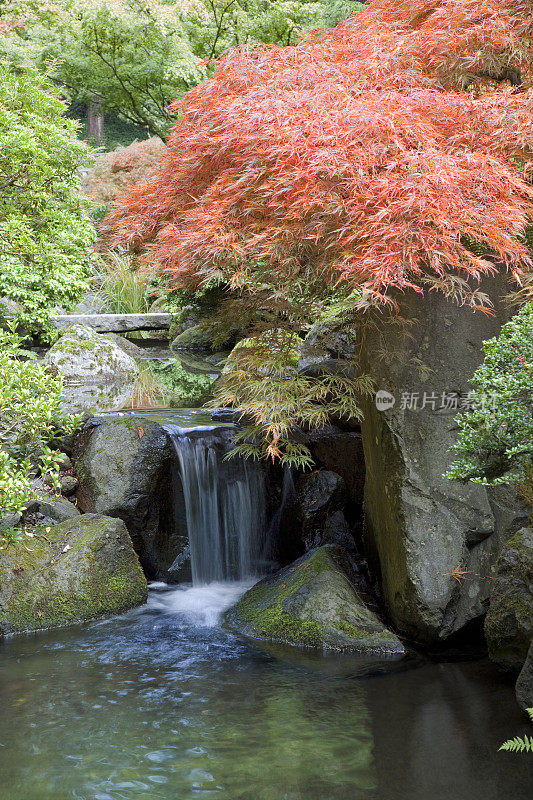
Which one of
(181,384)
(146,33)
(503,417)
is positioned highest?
(146,33)

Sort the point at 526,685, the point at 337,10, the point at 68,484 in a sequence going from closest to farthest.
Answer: the point at 526,685 → the point at 68,484 → the point at 337,10

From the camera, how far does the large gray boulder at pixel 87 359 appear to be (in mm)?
10781

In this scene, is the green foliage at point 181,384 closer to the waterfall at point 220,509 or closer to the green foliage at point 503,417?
the waterfall at point 220,509

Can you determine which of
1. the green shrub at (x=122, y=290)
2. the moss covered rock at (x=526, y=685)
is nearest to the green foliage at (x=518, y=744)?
the moss covered rock at (x=526, y=685)

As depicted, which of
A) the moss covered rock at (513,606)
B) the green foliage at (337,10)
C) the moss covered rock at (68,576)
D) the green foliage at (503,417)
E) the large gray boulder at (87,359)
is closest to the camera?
the green foliage at (503,417)

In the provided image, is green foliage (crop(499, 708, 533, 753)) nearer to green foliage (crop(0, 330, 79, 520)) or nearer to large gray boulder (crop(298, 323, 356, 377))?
large gray boulder (crop(298, 323, 356, 377))

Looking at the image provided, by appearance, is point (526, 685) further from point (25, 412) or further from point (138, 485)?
point (25, 412)

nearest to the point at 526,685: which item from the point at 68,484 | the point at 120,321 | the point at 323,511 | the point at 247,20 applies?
the point at 323,511

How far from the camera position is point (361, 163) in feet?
11.6

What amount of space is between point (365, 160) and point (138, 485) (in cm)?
335

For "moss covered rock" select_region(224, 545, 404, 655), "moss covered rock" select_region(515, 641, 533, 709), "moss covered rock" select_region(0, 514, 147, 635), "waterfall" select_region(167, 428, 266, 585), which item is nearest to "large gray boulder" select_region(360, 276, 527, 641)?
"moss covered rock" select_region(224, 545, 404, 655)

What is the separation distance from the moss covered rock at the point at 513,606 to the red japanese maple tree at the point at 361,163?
1.30 m

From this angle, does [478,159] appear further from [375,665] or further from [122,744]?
[122,744]

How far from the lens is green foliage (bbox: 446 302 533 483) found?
11.3 feet
